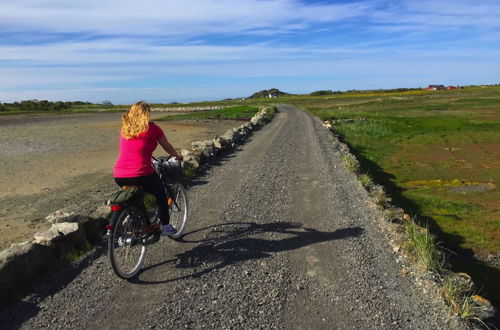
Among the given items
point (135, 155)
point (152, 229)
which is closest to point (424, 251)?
point (152, 229)

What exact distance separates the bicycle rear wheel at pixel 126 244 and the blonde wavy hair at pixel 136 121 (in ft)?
3.44

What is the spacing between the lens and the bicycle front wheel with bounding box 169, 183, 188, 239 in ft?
25.1

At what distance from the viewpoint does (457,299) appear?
520 centimetres

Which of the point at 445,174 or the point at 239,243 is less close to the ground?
the point at 239,243

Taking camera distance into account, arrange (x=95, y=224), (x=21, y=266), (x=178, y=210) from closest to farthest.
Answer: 1. (x=21, y=266)
2. (x=95, y=224)
3. (x=178, y=210)

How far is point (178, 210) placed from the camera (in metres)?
7.79

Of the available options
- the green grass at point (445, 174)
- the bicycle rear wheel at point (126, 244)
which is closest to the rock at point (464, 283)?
the green grass at point (445, 174)

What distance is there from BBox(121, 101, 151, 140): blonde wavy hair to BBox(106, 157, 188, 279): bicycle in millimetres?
764

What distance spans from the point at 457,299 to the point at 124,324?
Result: 157 inches

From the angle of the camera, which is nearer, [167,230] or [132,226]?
[132,226]

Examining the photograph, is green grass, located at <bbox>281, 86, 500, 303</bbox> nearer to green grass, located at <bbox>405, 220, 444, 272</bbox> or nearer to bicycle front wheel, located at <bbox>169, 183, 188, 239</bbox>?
green grass, located at <bbox>405, 220, 444, 272</bbox>

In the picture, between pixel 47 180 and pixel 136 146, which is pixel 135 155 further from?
pixel 47 180

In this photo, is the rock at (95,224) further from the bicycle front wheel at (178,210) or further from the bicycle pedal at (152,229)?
the bicycle pedal at (152,229)

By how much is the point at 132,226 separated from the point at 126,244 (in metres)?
0.29
